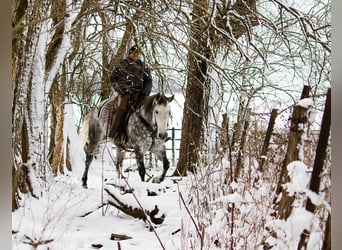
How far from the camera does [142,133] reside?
7.61 feet

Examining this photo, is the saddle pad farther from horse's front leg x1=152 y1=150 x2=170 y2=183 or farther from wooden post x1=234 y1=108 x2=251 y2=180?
wooden post x1=234 y1=108 x2=251 y2=180

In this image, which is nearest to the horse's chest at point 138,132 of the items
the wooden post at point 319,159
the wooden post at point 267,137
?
the wooden post at point 267,137

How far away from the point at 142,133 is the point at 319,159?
91 cm

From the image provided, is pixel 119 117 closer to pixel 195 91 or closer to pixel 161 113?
pixel 161 113

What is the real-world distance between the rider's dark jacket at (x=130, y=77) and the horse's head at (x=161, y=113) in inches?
2.8

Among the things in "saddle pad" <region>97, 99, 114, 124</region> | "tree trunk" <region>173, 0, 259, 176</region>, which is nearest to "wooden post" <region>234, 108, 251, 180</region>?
"tree trunk" <region>173, 0, 259, 176</region>

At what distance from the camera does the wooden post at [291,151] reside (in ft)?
7.34

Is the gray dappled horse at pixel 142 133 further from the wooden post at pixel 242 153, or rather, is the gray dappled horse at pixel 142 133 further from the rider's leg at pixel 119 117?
the wooden post at pixel 242 153

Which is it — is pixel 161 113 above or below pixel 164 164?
above

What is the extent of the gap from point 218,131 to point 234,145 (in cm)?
11

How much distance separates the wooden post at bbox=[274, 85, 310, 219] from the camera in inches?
88.1

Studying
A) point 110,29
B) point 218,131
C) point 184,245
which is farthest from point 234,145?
point 110,29

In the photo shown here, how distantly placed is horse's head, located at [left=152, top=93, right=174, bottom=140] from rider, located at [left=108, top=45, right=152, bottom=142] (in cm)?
7

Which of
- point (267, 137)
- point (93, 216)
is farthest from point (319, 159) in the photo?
point (93, 216)
